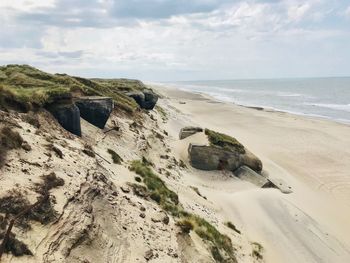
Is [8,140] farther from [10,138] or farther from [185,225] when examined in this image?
[185,225]

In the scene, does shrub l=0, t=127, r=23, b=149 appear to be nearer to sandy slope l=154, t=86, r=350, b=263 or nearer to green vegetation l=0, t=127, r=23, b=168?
green vegetation l=0, t=127, r=23, b=168

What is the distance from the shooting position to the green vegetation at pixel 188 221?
15.4 m

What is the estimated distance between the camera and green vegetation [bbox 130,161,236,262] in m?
15.4

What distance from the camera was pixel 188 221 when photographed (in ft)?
53.3

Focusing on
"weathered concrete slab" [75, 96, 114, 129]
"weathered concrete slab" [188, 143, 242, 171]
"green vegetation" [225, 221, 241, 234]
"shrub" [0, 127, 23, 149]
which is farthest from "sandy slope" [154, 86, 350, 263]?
"shrub" [0, 127, 23, 149]

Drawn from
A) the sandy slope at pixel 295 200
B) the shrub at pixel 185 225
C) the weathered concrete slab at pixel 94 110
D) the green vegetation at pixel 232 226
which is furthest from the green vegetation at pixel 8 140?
the weathered concrete slab at pixel 94 110

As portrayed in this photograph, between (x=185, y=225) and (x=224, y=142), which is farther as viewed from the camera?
(x=224, y=142)

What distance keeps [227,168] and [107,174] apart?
508 inches

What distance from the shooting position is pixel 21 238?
1016 centimetres

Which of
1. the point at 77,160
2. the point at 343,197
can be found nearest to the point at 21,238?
the point at 77,160

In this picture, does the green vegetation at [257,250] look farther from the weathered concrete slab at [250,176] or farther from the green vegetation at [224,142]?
the green vegetation at [224,142]

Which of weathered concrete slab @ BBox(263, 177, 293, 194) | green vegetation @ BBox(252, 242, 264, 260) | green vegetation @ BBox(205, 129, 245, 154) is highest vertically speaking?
green vegetation @ BBox(205, 129, 245, 154)

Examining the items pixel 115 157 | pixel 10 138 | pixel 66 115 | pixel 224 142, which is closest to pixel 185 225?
pixel 115 157

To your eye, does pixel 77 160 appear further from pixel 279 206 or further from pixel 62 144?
pixel 279 206
